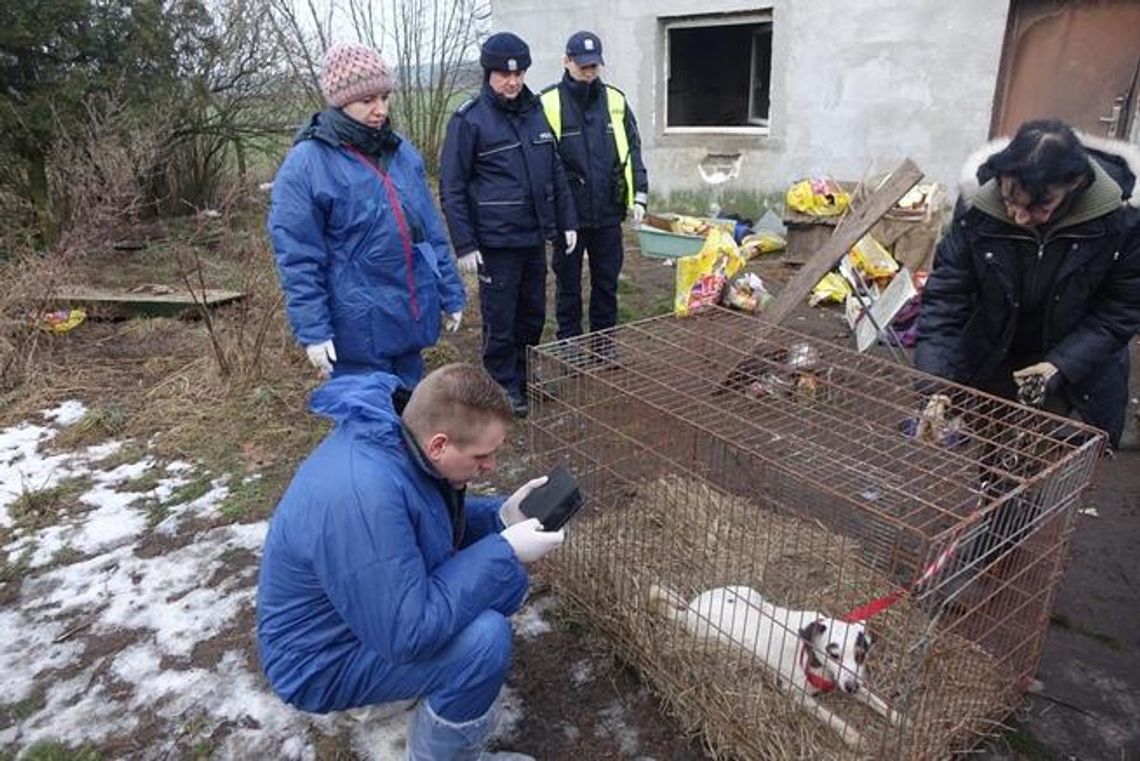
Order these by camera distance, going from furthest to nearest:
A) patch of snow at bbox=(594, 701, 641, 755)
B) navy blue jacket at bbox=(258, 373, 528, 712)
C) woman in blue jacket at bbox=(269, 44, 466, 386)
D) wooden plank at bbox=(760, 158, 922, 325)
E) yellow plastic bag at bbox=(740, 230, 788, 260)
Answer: yellow plastic bag at bbox=(740, 230, 788, 260)
wooden plank at bbox=(760, 158, 922, 325)
woman in blue jacket at bbox=(269, 44, 466, 386)
patch of snow at bbox=(594, 701, 641, 755)
navy blue jacket at bbox=(258, 373, 528, 712)

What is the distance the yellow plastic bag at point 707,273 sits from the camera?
5.27 m

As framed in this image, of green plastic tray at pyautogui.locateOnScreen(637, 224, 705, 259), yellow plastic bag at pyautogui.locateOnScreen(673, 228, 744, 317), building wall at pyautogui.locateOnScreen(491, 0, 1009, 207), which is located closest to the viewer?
yellow plastic bag at pyautogui.locateOnScreen(673, 228, 744, 317)

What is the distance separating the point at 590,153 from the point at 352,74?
1939 millimetres

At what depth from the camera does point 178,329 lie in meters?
5.77

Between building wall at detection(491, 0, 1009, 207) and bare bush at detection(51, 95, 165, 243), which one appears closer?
bare bush at detection(51, 95, 165, 243)

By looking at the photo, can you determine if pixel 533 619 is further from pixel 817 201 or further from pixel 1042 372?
pixel 817 201

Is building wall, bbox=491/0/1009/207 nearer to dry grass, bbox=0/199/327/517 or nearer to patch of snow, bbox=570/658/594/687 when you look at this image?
dry grass, bbox=0/199/327/517

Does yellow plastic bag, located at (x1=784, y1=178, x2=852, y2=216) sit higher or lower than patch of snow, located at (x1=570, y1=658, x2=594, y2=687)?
higher


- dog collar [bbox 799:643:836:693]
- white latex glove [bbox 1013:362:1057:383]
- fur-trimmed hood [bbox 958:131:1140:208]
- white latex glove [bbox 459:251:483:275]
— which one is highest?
fur-trimmed hood [bbox 958:131:1140:208]

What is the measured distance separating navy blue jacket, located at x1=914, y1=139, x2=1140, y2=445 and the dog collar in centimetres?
114

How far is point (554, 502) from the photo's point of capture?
209 cm

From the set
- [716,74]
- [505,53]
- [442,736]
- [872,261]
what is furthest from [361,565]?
[716,74]

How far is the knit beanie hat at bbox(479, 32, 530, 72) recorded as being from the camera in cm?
381

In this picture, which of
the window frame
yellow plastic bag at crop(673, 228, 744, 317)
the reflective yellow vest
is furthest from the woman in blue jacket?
the window frame
